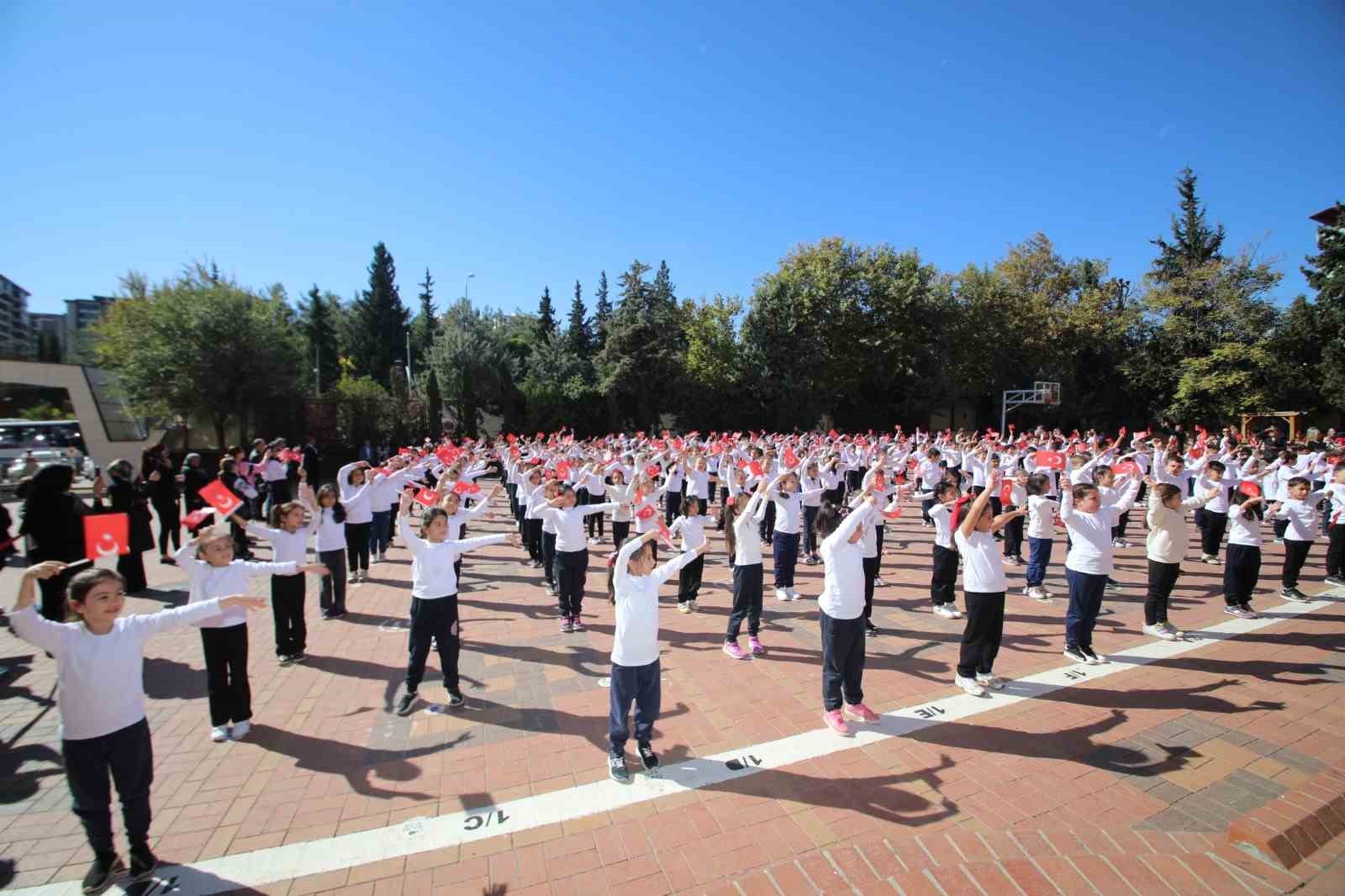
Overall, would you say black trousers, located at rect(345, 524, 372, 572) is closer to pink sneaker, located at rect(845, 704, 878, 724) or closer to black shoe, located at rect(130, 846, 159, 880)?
black shoe, located at rect(130, 846, 159, 880)

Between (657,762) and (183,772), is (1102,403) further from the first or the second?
(183,772)

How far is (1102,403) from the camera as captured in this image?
37406 mm

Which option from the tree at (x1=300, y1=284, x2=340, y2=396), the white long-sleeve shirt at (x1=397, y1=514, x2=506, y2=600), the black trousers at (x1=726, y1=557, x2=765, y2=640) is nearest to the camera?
the white long-sleeve shirt at (x1=397, y1=514, x2=506, y2=600)

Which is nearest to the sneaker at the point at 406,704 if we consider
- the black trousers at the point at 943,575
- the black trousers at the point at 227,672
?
the black trousers at the point at 227,672

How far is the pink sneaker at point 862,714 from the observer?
16.1ft

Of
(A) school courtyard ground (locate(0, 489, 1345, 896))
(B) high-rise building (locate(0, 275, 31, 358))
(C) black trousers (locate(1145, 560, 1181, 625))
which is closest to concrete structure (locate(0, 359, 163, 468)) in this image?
(B) high-rise building (locate(0, 275, 31, 358))

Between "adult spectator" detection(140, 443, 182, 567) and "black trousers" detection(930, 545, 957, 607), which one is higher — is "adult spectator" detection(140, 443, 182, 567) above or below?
above

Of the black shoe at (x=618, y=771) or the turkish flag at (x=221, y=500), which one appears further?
the turkish flag at (x=221, y=500)

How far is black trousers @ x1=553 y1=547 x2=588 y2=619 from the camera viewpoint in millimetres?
7008

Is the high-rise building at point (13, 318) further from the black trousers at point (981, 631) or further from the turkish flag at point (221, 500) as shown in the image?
the black trousers at point (981, 631)

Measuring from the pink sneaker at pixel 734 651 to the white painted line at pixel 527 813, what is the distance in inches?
62.2

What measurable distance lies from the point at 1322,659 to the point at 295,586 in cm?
1099

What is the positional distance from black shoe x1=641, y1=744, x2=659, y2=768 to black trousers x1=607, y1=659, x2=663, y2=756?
4 cm

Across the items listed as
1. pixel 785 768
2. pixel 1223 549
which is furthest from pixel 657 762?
pixel 1223 549
